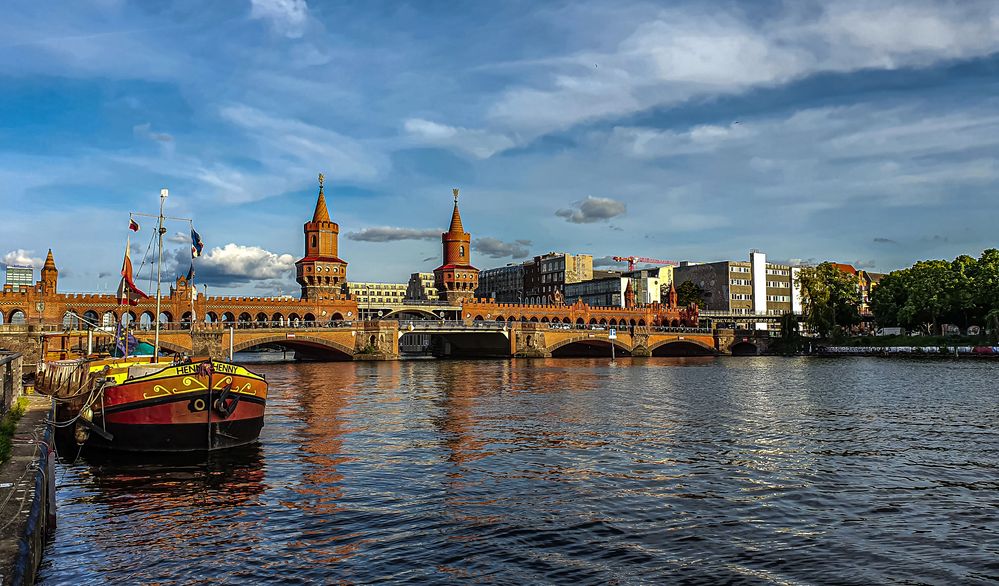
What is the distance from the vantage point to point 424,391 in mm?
60281

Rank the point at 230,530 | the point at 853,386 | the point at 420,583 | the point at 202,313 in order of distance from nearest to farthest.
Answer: the point at 420,583
the point at 230,530
the point at 853,386
the point at 202,313

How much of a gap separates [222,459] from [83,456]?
6227mm

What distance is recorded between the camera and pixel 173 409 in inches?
1117

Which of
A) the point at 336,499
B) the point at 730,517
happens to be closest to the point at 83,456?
the point at 336,499

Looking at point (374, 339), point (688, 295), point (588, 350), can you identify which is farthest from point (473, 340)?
point (688, 295)

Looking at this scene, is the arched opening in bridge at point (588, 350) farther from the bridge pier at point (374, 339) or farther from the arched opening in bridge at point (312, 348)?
the arched opening in bridge at point (312, 348)

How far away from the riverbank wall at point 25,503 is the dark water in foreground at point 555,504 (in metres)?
1.18

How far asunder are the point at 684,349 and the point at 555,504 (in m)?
142

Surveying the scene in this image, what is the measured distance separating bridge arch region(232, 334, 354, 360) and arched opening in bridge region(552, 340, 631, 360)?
43.7 m

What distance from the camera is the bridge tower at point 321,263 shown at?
458ft

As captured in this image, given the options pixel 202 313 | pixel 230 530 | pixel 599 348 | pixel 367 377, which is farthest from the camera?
pixel 599 348

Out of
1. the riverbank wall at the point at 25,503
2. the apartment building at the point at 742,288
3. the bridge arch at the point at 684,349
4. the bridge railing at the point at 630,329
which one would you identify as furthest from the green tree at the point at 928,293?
the riverbank wall at the point at 25,503

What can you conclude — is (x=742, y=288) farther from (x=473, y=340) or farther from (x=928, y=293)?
(x=473, y=340)

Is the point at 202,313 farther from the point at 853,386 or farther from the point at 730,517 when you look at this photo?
the point at 730,517
